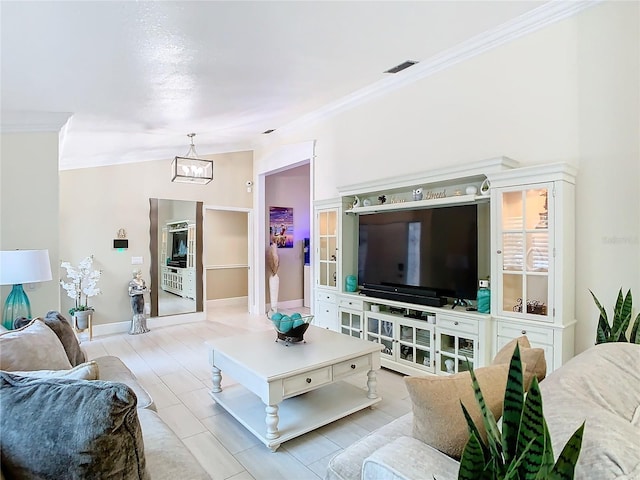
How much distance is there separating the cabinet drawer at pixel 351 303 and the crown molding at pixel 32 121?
3.51m

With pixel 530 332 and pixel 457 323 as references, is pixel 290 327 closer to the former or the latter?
pixel 457 323

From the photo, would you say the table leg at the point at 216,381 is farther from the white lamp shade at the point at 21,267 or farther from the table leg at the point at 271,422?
the white lamp shade at the point at 21,267

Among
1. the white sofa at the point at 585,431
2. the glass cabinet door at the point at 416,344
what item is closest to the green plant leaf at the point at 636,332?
the white sofa at the point at 585,431

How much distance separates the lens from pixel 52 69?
2584mm

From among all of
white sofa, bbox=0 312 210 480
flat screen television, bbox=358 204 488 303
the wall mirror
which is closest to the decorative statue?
the wall mirror

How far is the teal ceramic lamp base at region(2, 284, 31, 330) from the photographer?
3.26 m

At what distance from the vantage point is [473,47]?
3.41 metres

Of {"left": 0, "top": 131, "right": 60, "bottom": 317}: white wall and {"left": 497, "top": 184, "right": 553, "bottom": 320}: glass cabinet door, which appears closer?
{"left": 497, "top": 184, "right": 553, "bottom": 320}: glass cabinet door

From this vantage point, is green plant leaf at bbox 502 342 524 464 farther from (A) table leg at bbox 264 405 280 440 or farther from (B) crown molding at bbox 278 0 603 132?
(B) crown molding at bbox 278 0 603 132

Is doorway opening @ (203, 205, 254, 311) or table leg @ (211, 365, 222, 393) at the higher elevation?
doorway opening @ (203, 205, 254, 311)

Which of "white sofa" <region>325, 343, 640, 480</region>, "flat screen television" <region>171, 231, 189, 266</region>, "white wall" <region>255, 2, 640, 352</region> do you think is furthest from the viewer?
"flat screen television" <region>171, 231, 189, 266</region>

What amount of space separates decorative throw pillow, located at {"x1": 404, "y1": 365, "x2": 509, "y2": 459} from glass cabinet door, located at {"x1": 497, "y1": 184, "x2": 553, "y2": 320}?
5.95ft

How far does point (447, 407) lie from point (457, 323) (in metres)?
2.14

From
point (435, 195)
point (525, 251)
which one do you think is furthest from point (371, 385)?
point (435, 195)
